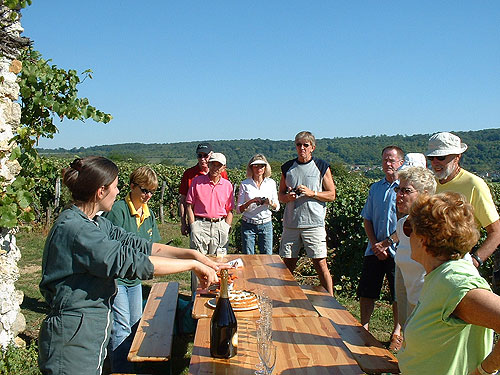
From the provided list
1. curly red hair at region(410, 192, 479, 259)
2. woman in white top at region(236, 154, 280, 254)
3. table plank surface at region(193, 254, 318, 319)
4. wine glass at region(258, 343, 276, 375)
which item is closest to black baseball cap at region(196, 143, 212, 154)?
woman in white top at region(236, 154, 280, 254)

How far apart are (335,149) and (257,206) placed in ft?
157

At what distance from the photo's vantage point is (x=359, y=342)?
3.39 meters

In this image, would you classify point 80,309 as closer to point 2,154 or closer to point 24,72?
point 2,154

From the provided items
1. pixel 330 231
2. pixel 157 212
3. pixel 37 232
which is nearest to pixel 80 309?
pixel 330 231

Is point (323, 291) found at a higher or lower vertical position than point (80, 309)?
lower

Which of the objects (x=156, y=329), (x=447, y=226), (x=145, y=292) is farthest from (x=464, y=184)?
(x=145, y=292)

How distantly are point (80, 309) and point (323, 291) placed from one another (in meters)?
3.14

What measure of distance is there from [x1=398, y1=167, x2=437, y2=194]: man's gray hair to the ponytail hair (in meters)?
2.09

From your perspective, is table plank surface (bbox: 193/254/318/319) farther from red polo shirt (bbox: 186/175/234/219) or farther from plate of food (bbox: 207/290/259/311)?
red polo shirt (bbox: 186/175/234/219)

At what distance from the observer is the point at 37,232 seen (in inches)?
464

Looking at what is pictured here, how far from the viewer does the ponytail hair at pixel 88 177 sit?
2379mm

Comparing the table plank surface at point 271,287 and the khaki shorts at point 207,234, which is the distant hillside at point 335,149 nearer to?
the khaki shorts at point 207,234

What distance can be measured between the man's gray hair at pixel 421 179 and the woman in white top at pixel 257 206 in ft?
8.70

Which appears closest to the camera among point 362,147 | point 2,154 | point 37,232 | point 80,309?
point 80,309
